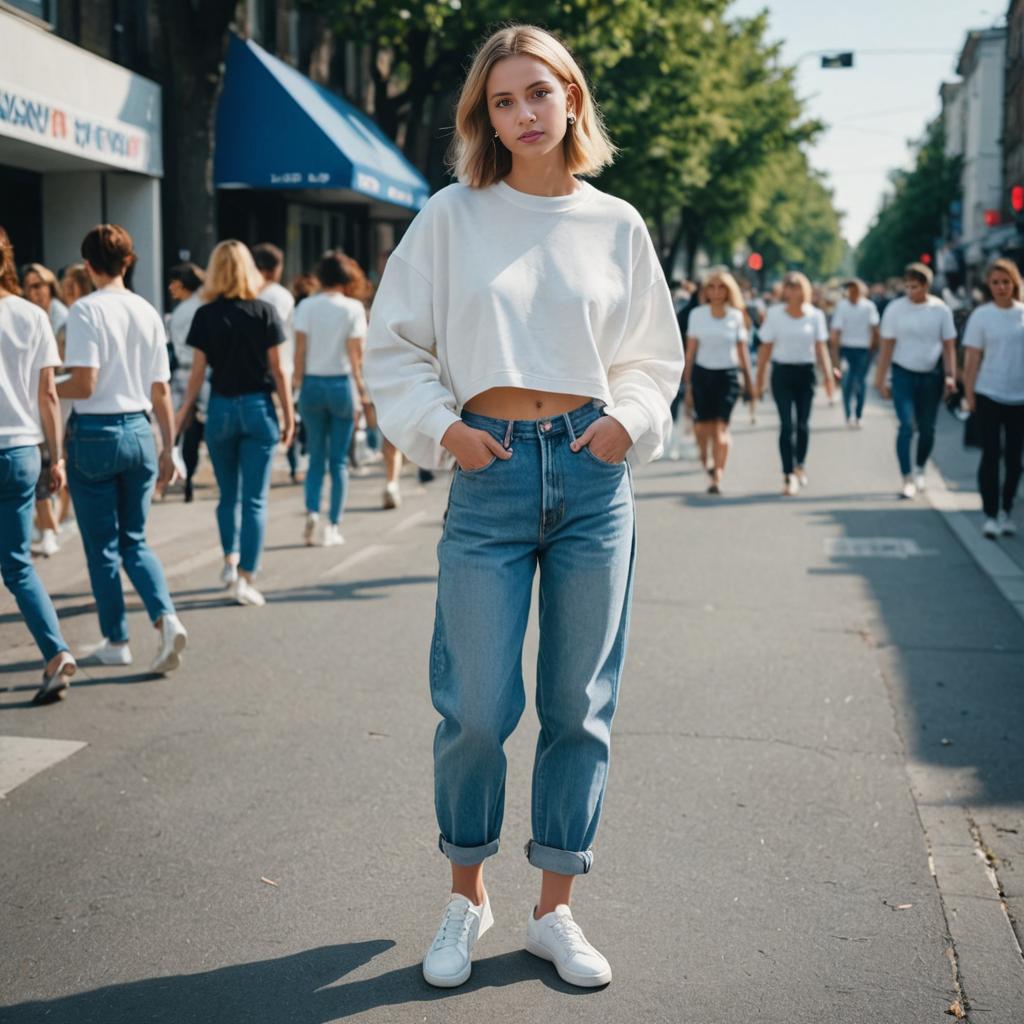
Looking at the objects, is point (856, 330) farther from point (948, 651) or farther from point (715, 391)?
point (948, 651)

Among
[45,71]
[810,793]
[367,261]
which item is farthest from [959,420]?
[810,793]

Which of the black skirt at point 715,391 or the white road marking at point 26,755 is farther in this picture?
the black skirt at point 715,391

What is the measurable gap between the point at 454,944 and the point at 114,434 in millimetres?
3447

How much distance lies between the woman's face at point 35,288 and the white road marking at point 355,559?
2533 millimetres

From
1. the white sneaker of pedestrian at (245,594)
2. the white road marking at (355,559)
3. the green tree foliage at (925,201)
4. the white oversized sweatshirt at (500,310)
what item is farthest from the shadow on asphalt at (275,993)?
the green tree foliage at (925,201)

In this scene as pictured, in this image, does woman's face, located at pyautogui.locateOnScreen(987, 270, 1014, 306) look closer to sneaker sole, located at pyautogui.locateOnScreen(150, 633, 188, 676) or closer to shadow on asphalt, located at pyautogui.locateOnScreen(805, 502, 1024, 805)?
shadow on asphalt, located at pyautogui.locateOnScreen(805, 502, 1024, 805)

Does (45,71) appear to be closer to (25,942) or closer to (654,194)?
(25,942)

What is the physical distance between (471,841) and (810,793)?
69.1 inches

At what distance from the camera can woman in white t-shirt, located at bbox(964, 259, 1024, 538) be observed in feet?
32.5

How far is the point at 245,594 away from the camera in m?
7.81

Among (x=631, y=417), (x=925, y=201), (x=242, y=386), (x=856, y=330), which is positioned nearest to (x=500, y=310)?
(x=631, y=417)

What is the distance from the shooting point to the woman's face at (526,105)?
3.09m

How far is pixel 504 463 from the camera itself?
3117 mm

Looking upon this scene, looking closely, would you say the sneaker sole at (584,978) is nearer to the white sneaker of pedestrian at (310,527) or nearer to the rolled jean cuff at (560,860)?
the rolled jean cuff at (560,860)
